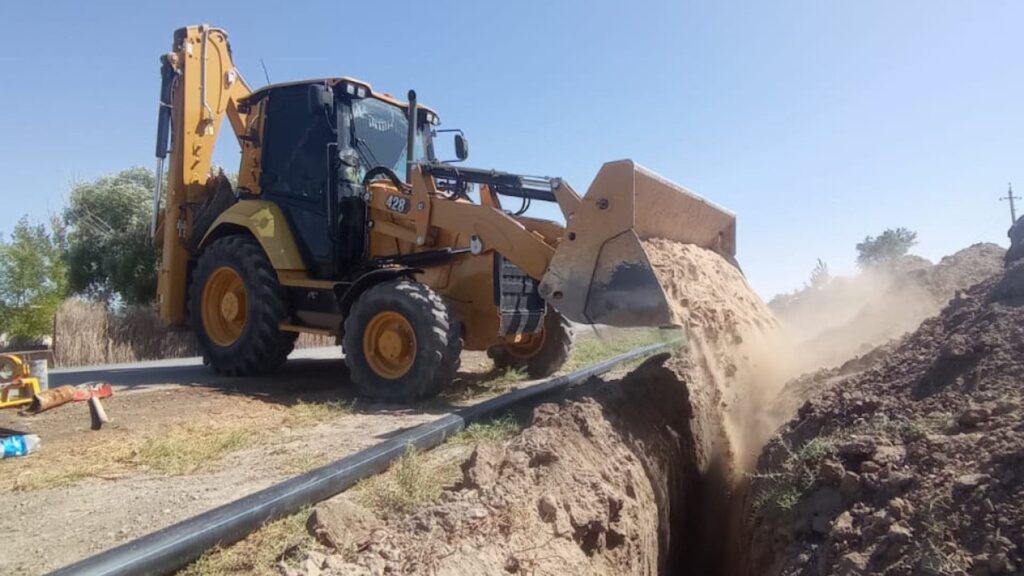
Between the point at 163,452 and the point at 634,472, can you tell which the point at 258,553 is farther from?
the point at 634,472

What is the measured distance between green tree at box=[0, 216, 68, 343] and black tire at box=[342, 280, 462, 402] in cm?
1611

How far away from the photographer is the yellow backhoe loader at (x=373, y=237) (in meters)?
5.49

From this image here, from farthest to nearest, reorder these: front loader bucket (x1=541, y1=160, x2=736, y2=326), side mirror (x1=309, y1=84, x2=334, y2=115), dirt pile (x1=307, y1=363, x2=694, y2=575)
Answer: side mirror (x1=309, y1=84, x2=334, y2=115) → front loader bucket (x1=541, y1=160, x2=736, y2=326) → dirt pile (x1=307, y1=363, x2=694, y2=575)

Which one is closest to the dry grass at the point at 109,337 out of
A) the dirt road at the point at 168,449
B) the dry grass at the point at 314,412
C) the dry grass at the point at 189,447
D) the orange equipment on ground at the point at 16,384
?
the dirt road at the point at 168,449

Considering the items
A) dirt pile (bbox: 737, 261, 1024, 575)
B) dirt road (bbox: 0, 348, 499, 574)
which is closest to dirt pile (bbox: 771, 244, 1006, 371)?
dirt pile (bbox: 737, 261, 1024, 575)

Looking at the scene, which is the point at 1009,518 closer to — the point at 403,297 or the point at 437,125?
the point at 403,297

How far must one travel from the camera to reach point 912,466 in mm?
3404

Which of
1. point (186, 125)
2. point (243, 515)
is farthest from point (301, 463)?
point (186, 125)

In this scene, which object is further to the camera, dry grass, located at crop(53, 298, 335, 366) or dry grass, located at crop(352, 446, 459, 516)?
dry grass, located at crop(53, 298, 335, 366)

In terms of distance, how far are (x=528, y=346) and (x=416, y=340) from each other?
89.5 inches

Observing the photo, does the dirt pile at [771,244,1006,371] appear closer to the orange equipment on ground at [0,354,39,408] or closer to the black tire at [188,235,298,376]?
the black tire at [188,235,298,376]

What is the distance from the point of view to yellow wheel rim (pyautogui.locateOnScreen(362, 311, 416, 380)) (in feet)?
21.5

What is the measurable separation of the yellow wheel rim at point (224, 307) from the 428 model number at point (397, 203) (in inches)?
83.9

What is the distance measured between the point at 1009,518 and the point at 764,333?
3404 mm
